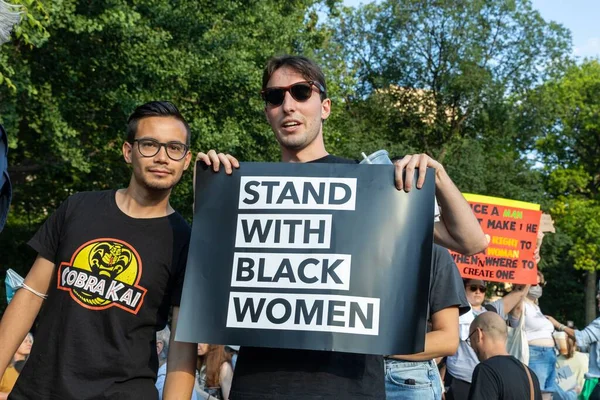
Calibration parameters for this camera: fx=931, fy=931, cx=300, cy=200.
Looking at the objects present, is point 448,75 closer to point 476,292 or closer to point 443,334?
point 476,292

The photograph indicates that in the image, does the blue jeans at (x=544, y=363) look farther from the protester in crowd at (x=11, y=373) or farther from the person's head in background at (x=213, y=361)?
the protester in crowd at (x=11, y=373)

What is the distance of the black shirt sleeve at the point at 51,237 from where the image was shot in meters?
3.90

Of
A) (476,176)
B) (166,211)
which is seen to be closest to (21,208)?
(476,176)

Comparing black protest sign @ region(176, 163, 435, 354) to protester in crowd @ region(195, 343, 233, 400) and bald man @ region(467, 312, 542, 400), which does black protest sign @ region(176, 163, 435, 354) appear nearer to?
bald man @ region(467, 312, 542, 400)

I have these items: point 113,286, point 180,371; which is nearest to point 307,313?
point 180,371

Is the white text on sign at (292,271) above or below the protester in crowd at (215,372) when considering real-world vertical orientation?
above

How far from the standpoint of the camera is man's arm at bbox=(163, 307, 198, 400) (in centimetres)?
364

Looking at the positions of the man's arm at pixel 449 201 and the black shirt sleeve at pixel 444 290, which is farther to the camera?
the black shirt sleeve at pixel 444 290

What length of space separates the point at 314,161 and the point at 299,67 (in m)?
0.38

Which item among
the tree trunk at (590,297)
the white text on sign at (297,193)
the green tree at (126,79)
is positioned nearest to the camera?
the white text on sign at (297,193)

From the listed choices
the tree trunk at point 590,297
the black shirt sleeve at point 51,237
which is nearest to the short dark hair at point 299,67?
the black shirt sleeve at point 51,237

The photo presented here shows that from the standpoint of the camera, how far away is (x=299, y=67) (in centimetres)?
371

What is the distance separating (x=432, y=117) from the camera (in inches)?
1646

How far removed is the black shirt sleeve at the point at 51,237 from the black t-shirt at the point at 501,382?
128 inches
